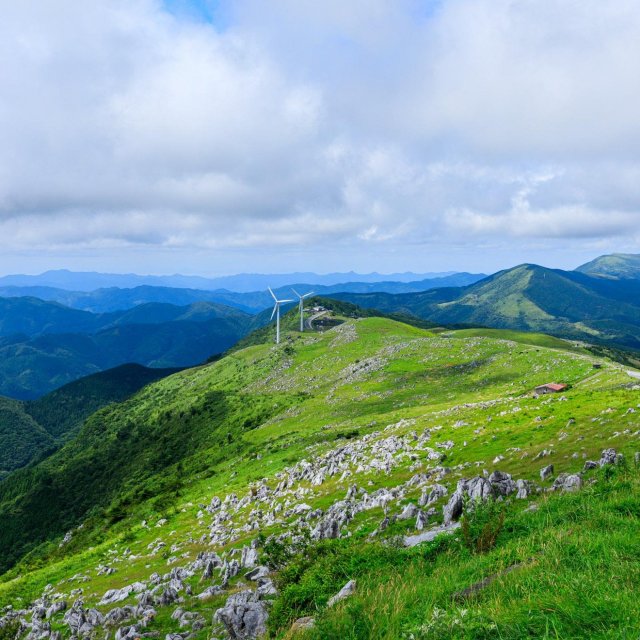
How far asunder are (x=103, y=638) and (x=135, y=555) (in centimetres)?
2083

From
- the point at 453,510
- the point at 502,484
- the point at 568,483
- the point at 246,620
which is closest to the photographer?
the point at 246,620

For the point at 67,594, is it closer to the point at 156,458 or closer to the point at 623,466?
the point at 623,466

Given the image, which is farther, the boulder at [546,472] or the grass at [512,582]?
the boulder at [546,472]

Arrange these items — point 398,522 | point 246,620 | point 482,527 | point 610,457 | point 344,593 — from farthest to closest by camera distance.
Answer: point 398,522, point 610,457, point 482,527, point 246,620, point 344,593

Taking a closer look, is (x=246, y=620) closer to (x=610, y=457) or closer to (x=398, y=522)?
(x=398, y=522)

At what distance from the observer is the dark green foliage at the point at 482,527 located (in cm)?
1568

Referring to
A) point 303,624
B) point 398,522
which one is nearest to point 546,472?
point 398,522

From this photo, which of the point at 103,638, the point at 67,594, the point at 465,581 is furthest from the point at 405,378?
the point at 465,581

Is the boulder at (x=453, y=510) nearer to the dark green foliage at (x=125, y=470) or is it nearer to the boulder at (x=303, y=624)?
the boulder at (x=303, y=624)

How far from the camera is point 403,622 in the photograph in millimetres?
10031

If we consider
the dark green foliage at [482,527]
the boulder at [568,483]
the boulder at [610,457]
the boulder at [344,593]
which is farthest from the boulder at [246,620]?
the boulder at [610,457]

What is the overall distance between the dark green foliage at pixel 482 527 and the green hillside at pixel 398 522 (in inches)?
4.2

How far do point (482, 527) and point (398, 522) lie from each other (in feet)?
32.4

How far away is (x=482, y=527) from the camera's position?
16922 mm
